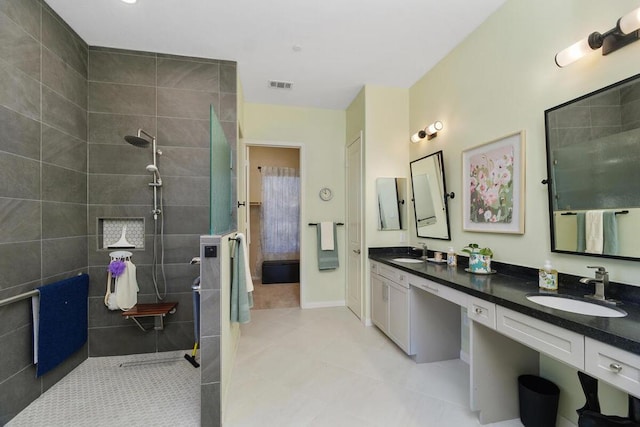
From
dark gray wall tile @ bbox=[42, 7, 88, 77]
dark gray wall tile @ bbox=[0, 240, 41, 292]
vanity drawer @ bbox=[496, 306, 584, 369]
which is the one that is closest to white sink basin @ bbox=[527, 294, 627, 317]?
vanity drawer @ bbox=[496, 306, 584, 369]

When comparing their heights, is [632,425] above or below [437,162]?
below

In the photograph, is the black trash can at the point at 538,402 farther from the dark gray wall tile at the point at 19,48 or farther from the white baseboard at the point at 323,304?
the dark gray wall tile at the point at 19,48

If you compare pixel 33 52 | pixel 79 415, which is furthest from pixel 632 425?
pixel 33 52

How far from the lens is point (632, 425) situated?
118 centimetres

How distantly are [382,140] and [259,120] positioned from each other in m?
1.77

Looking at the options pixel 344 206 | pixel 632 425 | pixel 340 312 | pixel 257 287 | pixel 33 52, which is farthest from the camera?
pixel 257 287

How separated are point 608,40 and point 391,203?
2179 mm

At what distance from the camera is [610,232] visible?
142cm

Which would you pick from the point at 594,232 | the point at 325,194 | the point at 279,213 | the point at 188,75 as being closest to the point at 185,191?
the point at 188,75

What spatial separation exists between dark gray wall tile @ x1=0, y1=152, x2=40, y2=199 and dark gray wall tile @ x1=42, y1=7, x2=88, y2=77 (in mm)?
948

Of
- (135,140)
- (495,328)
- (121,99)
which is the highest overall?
(121,99)

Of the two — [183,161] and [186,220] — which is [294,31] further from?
[186,220]

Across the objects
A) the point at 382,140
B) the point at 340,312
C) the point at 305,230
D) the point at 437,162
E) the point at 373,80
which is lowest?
the point at 340,312

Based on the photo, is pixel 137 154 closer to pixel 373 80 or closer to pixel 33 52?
pixel 33 52
